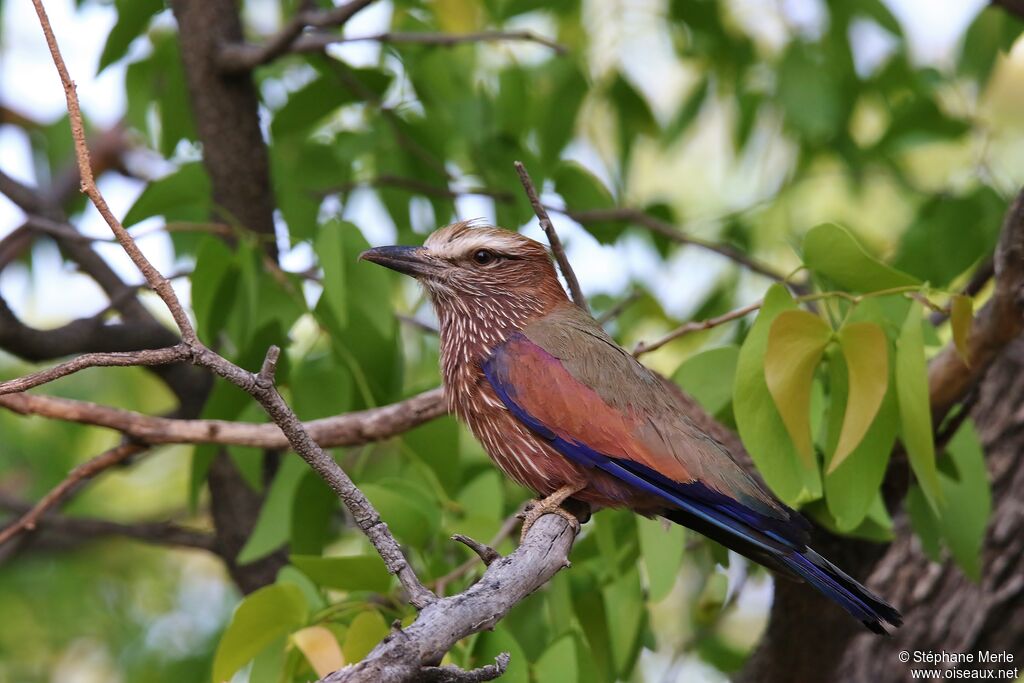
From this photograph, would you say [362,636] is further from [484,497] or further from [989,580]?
[989,580]

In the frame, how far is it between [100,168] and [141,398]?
1.42 m

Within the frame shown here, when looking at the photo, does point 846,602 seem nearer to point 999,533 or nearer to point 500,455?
point 500,455

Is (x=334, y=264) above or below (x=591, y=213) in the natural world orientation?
above

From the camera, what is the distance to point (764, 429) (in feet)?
10.2

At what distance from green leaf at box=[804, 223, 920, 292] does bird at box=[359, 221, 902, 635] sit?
0.59m

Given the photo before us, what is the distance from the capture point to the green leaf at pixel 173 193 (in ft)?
13.1

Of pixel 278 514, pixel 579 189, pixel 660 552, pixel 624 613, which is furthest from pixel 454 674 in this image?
pixel 579 189

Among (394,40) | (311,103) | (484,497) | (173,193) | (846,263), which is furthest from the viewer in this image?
(311,103)

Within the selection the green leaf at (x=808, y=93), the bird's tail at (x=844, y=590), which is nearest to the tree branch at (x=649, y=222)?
the green leaf at (x=808, y=93)

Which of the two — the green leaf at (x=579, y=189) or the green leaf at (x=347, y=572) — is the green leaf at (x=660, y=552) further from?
the green leaf at (x=579, y=189)

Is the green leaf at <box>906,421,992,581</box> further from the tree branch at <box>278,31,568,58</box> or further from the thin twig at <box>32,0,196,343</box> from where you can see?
the thin twig at <box>32,0,196,343</box>

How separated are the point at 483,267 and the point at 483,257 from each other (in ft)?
0.13

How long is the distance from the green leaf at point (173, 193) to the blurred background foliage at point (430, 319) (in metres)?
0.01

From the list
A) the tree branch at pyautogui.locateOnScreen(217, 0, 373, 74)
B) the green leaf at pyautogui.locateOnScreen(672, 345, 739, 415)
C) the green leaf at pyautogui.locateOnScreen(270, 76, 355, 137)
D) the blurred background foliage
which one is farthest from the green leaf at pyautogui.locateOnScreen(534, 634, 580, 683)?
the green leaf at pyautogui.locateOnScreen(270, 76, 355, 137)
